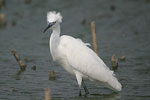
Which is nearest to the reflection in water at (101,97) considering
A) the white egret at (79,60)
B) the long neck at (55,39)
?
the white egret at (79,60)

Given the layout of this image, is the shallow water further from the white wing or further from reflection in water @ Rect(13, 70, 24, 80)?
the white wing

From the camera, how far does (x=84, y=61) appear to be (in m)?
10.1

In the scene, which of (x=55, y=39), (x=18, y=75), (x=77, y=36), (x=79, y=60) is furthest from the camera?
(x=77, y=36)

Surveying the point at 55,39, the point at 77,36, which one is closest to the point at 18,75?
the point at 55,39

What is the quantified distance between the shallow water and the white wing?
504mm

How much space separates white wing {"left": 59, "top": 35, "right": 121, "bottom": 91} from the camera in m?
10.0

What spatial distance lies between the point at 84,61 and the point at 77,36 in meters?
7.10

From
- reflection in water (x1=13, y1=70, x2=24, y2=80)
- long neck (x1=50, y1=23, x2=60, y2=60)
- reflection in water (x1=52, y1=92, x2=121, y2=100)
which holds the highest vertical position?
long neck (x1=50, y1=23, x2=60, y2=60)

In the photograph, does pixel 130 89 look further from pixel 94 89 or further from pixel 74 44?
pixel 74 44

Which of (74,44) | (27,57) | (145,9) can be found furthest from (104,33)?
(74,44)

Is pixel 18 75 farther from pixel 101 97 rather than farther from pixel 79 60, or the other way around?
pixel 101 97

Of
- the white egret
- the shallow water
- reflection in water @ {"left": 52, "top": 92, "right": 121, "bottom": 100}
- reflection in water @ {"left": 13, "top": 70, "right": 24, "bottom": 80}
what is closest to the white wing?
the white egret

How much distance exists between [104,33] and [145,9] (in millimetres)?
2818

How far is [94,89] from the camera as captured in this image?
431 inches
